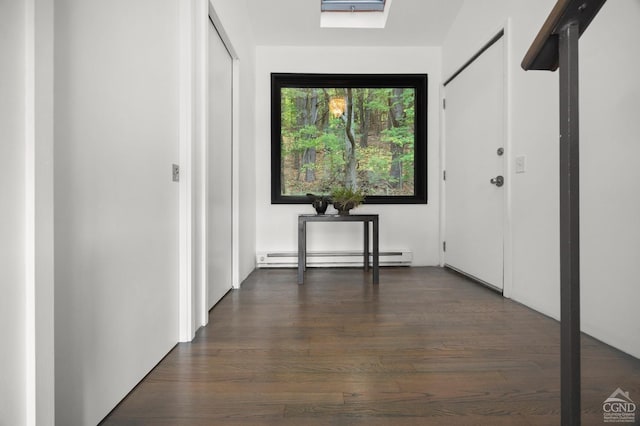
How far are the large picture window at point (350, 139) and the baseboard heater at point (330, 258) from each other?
68cm

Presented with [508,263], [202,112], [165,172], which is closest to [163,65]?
[202,112]

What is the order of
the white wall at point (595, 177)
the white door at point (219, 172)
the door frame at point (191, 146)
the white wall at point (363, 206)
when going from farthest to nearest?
the white wall at point (363, 206)
the white door at point (219, 172)
the door frame at point (191, 146)
the white wall at point (595, 177)

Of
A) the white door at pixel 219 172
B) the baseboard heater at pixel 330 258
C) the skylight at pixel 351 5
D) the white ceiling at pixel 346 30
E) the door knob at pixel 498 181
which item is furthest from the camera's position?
the baseboard heater at pixel 330 258

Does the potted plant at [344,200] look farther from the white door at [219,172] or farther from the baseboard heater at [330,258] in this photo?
the white door at [219,172]

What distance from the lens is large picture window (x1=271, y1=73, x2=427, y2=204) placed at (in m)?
3.64

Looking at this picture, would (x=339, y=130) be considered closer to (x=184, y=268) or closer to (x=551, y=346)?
(x=184, y=268)

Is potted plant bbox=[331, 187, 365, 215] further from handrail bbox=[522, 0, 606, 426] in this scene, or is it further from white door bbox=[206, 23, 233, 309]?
handrail bbox=[522, 0, 606, 426]

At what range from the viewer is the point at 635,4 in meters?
1.41

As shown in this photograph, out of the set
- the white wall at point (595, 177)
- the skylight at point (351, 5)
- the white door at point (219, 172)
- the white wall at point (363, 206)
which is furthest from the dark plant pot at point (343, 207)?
the skylight at point (351, 5)

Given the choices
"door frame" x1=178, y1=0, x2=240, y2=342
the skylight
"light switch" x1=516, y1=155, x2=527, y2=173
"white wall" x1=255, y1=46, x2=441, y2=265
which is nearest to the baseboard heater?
"white wall" x1=255, y1=46, x2=441, y2=265

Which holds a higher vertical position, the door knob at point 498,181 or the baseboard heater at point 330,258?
the door knob at point 498,181

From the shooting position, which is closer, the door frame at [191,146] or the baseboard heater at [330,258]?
the door frame at [191,146]

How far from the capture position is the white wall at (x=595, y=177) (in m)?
1.45

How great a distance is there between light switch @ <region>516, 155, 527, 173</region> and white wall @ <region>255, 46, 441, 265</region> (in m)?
1.33
